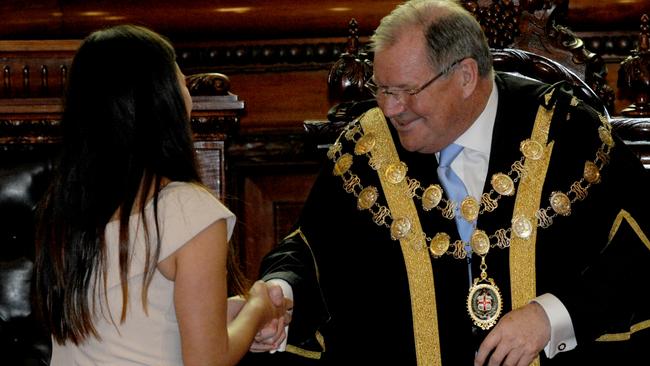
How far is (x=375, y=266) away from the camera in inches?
136

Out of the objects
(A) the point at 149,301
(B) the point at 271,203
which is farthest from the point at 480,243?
(B) the point at 271,203

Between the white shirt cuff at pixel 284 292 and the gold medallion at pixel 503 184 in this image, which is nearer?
the white shirt cuff at pixel 284 292

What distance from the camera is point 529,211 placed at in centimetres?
338

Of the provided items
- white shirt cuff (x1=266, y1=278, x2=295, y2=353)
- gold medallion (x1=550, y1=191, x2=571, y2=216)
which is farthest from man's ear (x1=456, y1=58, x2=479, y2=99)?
white shirt cuff (x1=266, y1=278, x2=295, y2=353)

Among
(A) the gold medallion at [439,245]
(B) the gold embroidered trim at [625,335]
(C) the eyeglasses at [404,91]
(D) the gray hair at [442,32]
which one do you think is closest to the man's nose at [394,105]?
(C) the eyeglasses at [404,91]

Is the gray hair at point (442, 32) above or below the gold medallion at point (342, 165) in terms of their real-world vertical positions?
above

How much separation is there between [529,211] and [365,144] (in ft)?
1.66

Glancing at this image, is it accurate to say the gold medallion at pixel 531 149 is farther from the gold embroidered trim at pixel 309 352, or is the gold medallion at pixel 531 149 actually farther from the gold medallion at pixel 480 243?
the gold embroidered trim at pixel 309 352

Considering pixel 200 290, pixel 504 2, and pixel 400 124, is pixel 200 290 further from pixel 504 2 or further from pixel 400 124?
pixel 504 2

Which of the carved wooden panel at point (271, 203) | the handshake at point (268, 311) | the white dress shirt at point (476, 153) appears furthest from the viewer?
the carved wooden panel at point (271, 203)

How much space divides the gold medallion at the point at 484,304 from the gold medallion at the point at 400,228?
0.79 ft

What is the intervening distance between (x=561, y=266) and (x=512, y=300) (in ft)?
0.55

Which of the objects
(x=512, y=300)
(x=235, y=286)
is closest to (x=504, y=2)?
(x=512, y=300)

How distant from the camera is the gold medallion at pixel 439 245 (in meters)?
3.36
